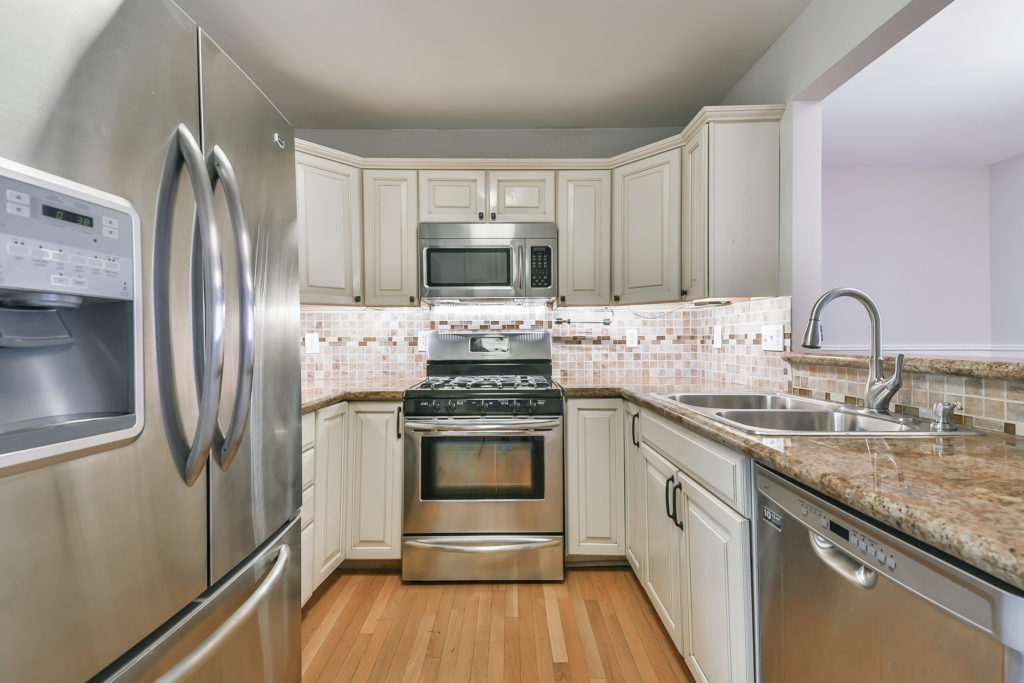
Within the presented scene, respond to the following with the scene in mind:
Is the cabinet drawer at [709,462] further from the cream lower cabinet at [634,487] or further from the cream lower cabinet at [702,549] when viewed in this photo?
the cream lower cabinet at [634,487]

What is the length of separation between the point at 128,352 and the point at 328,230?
79.9 inches

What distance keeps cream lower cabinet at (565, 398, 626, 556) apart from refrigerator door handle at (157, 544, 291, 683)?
5.01 ft

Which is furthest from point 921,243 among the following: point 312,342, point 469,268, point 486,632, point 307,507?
point 307,507

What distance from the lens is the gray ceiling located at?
188 centimetres

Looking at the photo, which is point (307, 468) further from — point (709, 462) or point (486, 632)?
point (709, 462)

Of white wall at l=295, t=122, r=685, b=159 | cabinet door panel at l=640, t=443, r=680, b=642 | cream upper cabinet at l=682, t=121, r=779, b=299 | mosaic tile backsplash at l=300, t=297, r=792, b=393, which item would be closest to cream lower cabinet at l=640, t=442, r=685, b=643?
cabinet door panel at l=640, t=443, r=680, b=642

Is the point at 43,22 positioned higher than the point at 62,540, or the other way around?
the point at 43,22

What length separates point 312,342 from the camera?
2895mm

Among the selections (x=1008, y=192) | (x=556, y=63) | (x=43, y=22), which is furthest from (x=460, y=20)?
(x=1008, y=192)

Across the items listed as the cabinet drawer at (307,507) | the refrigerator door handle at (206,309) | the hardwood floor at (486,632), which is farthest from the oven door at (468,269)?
the refrigerator door handle at (206,309)

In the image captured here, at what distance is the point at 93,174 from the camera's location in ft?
1.98

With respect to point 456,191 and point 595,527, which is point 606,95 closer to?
point 456,191

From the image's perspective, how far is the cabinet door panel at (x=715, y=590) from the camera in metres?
1.15

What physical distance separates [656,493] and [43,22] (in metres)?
2.00
